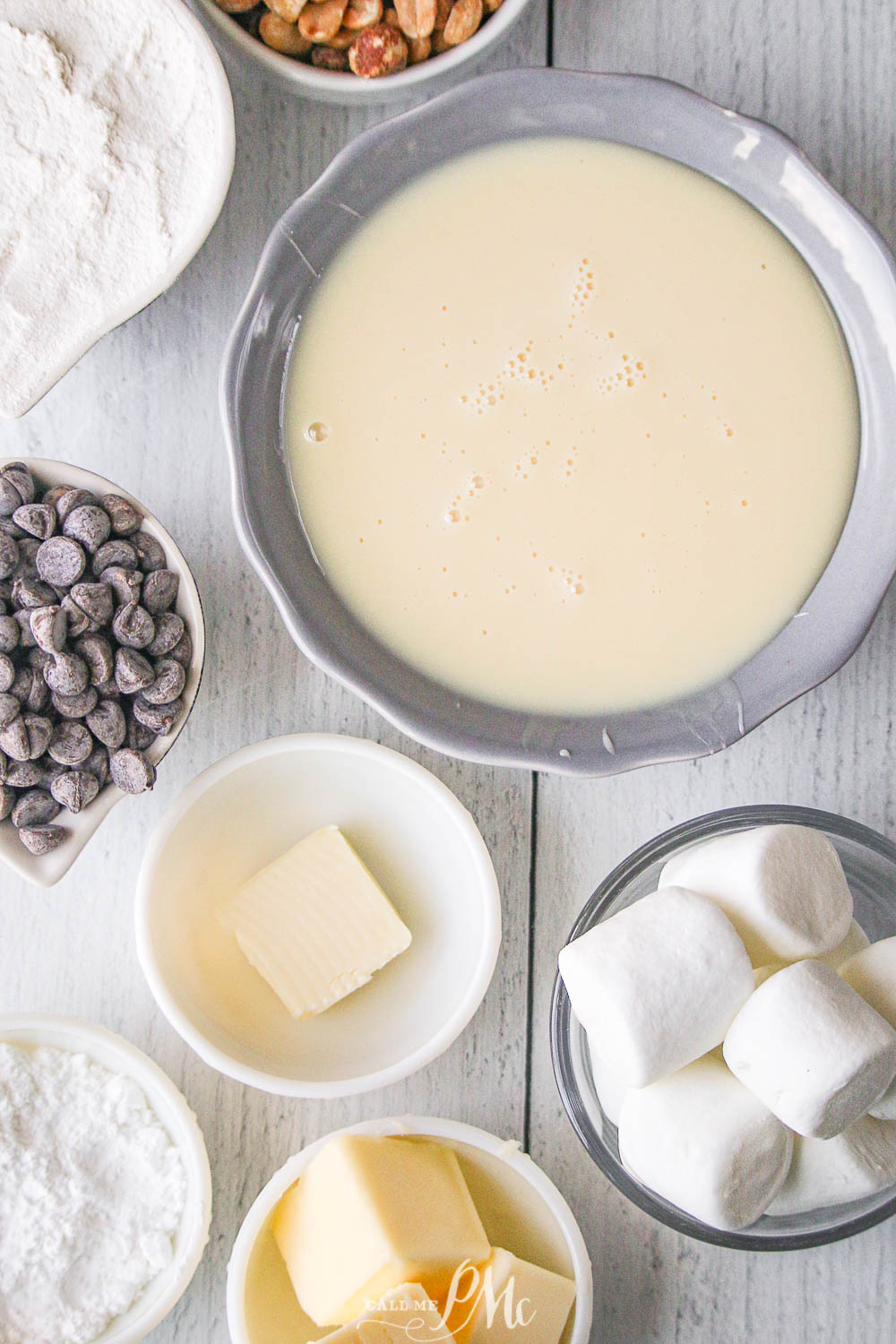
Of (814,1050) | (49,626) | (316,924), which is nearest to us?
(814,1050)

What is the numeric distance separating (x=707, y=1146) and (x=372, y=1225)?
270 mm

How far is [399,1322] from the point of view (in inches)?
→ 33.8

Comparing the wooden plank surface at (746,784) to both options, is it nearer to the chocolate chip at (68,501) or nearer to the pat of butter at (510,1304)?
the pat of butter at (510,1304)

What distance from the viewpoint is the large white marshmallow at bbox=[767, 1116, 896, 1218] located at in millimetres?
793

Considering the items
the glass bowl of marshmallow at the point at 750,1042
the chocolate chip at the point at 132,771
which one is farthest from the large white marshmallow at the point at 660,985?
the chocolate chip at the point at 132,771

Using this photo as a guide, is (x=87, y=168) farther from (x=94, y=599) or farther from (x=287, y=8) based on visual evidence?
(x=94, y=599)

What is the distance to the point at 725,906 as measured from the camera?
82 centimetres

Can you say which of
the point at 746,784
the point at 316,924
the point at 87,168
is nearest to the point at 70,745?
the point at 316,924

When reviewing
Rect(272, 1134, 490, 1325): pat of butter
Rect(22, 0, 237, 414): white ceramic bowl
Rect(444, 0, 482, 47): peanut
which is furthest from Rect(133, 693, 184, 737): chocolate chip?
Rect(444, 0, 482, 47): peanut

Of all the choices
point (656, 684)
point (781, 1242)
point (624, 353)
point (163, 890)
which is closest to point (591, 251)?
point (624, 353)

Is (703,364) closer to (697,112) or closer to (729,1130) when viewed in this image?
(697,112)

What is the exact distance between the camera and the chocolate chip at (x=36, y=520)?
→ 88cm

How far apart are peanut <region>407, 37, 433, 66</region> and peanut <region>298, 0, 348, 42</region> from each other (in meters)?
0.06

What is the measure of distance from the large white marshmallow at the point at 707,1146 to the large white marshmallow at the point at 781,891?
104mm
